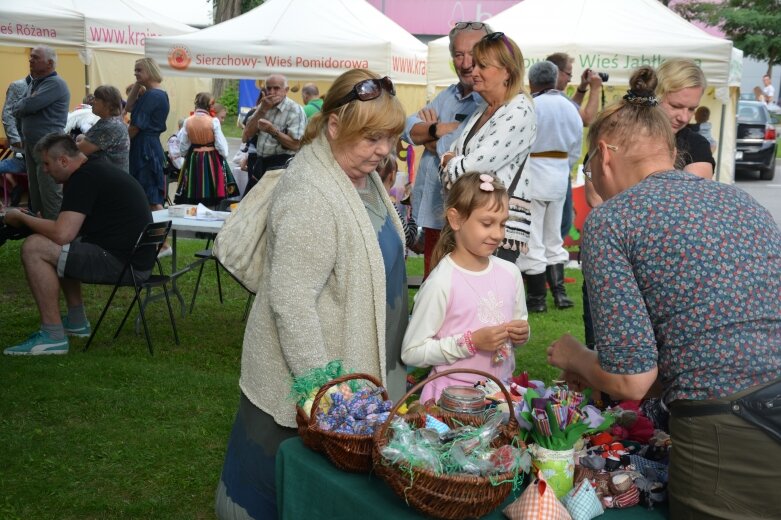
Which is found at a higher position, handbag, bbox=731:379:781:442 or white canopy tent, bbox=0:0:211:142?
white canopy tent, bbox=0:0:211:142

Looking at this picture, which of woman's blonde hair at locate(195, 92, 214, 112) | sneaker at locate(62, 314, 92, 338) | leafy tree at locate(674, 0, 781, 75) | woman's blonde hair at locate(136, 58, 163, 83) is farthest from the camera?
leafy tree at locate(674, 0, 781, 75)

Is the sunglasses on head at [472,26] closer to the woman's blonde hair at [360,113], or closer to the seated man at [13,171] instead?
the woman's blonde hair at [360,113]

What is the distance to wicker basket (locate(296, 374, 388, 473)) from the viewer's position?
211 centimetres

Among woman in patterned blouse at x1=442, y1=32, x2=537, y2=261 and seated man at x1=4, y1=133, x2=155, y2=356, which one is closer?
woman in patterned blouse at x1=442, y1=32, x2=537, y2=261

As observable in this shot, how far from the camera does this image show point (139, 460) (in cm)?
439

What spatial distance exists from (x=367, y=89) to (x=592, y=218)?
2.93 ft

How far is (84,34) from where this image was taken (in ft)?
37.8

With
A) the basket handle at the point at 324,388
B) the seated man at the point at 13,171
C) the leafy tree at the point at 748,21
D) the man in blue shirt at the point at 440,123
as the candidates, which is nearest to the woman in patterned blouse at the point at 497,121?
the man in blue shirt at the point at 440,123

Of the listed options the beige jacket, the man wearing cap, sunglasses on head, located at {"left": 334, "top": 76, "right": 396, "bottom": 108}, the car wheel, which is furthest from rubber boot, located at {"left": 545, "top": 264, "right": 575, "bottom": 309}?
the car wheel

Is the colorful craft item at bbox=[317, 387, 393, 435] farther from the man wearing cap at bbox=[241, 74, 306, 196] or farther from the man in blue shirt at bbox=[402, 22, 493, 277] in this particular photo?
the man wearing cap at bbox=[241, 74, 306, 196]

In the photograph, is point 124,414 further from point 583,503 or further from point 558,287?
point 558,287

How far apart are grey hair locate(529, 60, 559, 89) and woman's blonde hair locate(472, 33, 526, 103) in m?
2.99

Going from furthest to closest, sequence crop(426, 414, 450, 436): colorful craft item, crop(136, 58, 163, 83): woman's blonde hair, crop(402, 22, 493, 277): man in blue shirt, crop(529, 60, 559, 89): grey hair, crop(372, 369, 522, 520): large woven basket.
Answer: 1. crop(136, 58, 163, 83): woman's blonde hair
2. crop(529, 60, 559, 89): grey hair
3. crop(402, 22, 493, 277): man in blue shirt
4. crop(426, 414, 450, 436): colorful craft item
5. crop(372, 369, 522, 520): large woven basket

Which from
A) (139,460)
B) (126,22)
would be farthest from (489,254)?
(126,22)
